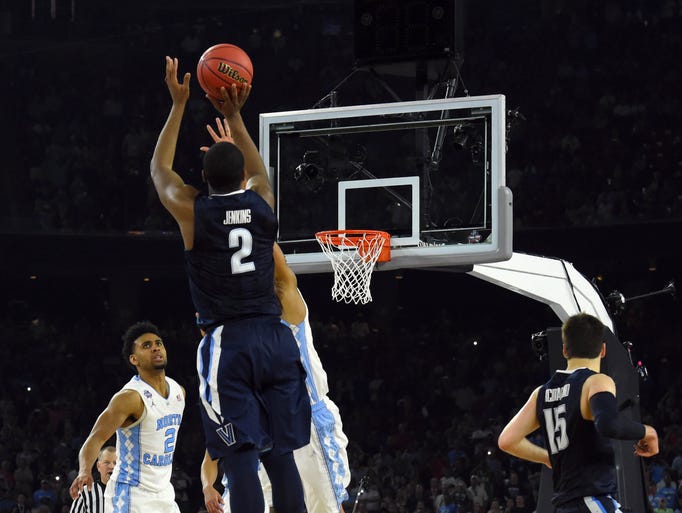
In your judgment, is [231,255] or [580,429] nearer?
[231,255]

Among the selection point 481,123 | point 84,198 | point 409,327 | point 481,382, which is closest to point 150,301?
point 84,198

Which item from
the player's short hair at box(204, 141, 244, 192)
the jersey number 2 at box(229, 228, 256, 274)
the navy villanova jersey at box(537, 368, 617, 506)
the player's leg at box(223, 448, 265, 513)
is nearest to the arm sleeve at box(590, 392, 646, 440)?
the navy villanova jersey at box(537, 368, 617, 506)

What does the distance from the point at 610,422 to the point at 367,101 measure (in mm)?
14524

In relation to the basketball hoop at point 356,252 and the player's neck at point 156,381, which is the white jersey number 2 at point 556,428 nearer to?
the player's neck at point 156,381

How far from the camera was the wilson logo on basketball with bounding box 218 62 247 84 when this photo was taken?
6285 millimetres

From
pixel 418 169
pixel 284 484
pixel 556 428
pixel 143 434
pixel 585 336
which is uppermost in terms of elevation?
pixel 418 169

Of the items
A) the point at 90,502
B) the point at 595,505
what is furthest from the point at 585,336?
the point at 90,502

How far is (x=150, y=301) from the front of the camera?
69.8 ft

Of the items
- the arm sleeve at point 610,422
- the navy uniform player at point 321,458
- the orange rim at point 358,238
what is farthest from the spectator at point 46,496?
the arm sleeve at point 610,422

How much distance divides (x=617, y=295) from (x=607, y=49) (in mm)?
11333

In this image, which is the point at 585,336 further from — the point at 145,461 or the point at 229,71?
the point at 145,461

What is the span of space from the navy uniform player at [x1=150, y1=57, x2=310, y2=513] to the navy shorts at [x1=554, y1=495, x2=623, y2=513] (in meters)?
1.19

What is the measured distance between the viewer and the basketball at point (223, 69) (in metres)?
6.28

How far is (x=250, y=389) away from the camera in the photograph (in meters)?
4.98
